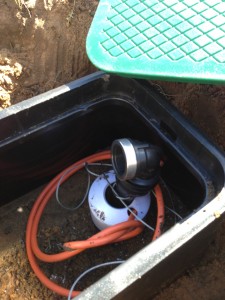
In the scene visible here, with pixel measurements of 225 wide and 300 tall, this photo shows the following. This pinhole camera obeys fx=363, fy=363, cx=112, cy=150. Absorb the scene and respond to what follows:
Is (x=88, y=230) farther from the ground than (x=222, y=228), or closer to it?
closer to it

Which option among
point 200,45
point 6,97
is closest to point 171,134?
point 200,45

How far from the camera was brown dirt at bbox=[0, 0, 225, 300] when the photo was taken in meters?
1.34

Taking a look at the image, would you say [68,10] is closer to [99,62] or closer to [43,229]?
[99,62]

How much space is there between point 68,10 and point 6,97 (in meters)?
0.44

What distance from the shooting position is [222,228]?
1276 millimetres

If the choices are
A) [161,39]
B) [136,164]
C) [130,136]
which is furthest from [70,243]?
[161,39]

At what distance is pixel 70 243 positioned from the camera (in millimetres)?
1209

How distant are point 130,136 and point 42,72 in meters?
0.46

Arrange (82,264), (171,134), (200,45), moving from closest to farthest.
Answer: (200,45) → (171,134) → (82,264)

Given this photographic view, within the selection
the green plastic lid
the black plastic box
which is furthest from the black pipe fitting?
the green plastic lid

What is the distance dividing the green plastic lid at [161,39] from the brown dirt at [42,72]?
0.27 metres

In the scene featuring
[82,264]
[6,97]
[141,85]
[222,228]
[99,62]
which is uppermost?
[99,62]

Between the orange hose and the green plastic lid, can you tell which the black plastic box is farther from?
the green plastic lid

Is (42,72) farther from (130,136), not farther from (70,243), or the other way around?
(70,243)
